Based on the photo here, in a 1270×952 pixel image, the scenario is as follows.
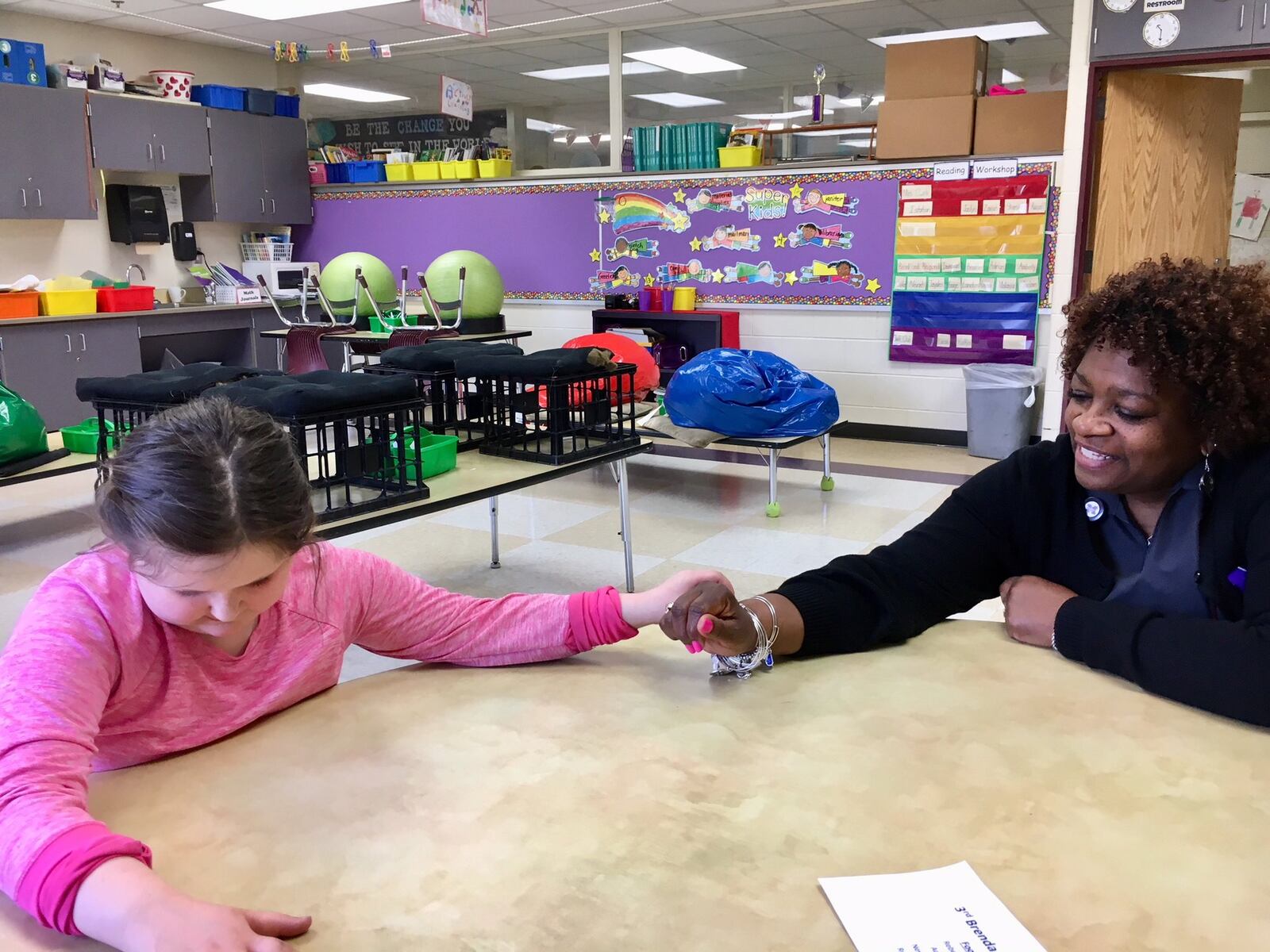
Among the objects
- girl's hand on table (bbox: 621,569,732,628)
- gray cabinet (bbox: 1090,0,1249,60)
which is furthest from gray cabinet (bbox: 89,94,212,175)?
girl's hand on table (bbox: 621,569,732,628)

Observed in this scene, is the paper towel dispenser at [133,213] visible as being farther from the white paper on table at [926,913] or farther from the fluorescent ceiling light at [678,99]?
the white paper on table at [926,913]

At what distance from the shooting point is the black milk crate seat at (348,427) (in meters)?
1.99

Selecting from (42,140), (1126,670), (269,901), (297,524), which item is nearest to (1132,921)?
(1126,670)

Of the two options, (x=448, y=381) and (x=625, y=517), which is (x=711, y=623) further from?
(x=625, y=517)

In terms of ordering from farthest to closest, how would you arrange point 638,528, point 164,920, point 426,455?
point 638,528, point 426,455, point 164,920

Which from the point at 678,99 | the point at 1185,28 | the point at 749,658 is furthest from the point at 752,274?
the point at 749,658

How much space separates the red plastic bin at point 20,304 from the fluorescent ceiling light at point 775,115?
6286 millimetres

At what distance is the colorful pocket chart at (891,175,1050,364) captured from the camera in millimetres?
5695

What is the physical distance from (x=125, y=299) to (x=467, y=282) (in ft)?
9.23

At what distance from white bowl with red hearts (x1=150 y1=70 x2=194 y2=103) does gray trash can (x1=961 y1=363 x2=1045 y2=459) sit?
5.77 m

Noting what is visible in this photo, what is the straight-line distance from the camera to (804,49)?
26.7ft

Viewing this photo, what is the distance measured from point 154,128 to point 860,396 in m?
5.18

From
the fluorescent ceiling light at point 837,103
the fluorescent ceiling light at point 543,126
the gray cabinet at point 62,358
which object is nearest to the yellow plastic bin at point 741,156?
the fluorescent ceiling light at point 543,126

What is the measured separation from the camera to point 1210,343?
132cm
